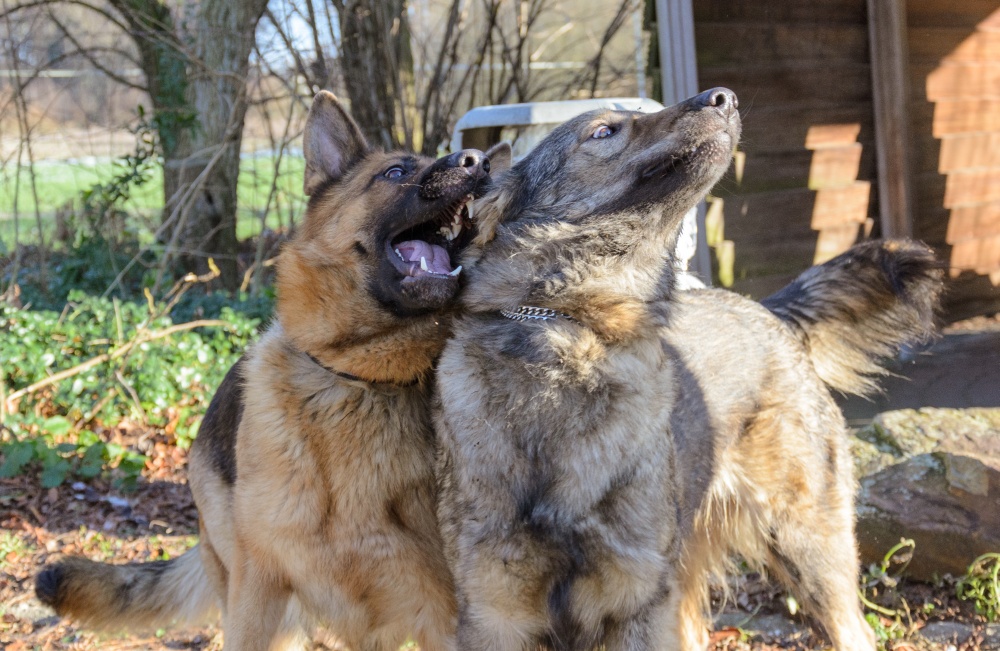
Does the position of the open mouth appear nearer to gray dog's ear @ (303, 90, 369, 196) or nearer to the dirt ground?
gray dog's ear @ (303, 90, 369, 196)

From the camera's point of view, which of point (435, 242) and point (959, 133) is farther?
point (959, 133)

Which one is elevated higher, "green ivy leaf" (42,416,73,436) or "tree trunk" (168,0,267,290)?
"tree trunk" (168,0,267,290)

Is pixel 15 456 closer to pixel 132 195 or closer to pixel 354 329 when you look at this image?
pixel 354 329

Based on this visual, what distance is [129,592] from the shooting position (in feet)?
13.5

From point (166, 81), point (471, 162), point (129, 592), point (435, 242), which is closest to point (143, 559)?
point (129, 592)

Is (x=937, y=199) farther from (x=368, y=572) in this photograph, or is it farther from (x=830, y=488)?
(x=368, y=572)

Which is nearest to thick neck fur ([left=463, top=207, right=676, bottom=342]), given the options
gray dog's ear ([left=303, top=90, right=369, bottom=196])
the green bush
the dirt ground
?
gray dog's ear ([left=303, top=90, right=369, bottom=196])

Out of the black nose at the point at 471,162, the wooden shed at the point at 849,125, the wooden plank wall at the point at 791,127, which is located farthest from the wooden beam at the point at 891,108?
the black nose at the point at 471,162

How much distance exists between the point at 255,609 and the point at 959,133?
780 cm

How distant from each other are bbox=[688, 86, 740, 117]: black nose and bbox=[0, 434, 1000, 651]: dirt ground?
7.14 ft

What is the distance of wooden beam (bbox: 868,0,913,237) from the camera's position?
783cm

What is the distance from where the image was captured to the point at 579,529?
9.38ft

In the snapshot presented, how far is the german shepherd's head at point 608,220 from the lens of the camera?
314cm

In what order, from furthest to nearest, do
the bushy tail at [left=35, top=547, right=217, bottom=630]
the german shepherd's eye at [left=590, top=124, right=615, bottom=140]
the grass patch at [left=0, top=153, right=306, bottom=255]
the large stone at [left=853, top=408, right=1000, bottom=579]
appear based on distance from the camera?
1. the grass patch at [left=0, top=153, right=306, bottom=255]
2. the large stone at [left=853, top=408, right=1000, bottom=579]
3. the bushy tail at [left=35, top=547, right=217, bottom=630]
4. the german shepherd's eye at [left=590, top=124, right=615, bottom=140]
